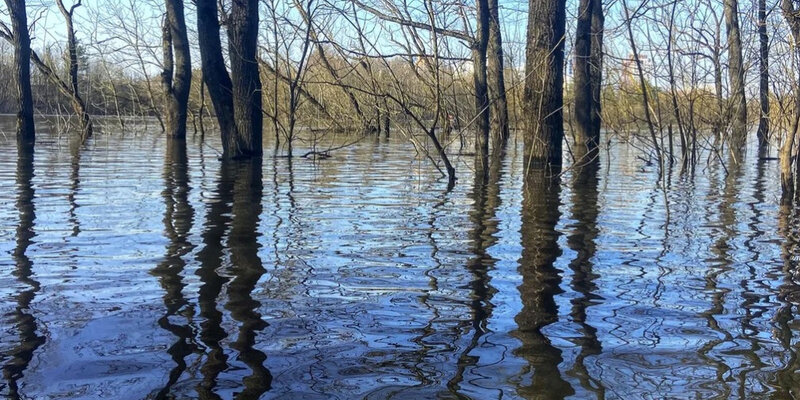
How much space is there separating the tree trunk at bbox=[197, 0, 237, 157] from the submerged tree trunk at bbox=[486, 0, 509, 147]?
6555 mm

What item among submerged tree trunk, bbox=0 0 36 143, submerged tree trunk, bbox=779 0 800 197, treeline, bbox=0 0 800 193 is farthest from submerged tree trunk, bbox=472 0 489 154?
submerged tree trunk, bbox=0 0 36 143

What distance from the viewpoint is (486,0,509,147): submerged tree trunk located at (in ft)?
56.0

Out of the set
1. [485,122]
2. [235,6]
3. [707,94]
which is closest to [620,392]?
[707,94]

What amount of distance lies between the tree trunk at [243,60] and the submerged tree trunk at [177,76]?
8115mm

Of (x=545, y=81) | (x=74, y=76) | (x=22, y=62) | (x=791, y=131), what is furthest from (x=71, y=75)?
(x=791, y=131)

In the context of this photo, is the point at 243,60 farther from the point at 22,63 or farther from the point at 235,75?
the point at 22,63

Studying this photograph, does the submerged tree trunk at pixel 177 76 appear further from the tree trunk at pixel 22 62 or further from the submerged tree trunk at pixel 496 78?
the submerged tree trunk at pixel 496 78

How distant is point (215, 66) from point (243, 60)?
47 centimetres

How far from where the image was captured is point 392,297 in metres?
3.71

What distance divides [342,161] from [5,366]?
10.2m

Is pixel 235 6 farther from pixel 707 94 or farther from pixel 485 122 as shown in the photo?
pixel 707 94

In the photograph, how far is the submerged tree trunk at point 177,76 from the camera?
19203 millimetres

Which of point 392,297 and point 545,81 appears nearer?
point 392,297

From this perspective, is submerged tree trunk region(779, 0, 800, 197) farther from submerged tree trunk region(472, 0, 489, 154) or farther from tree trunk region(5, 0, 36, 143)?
tree trunk region(5, 0, 36, 143)
